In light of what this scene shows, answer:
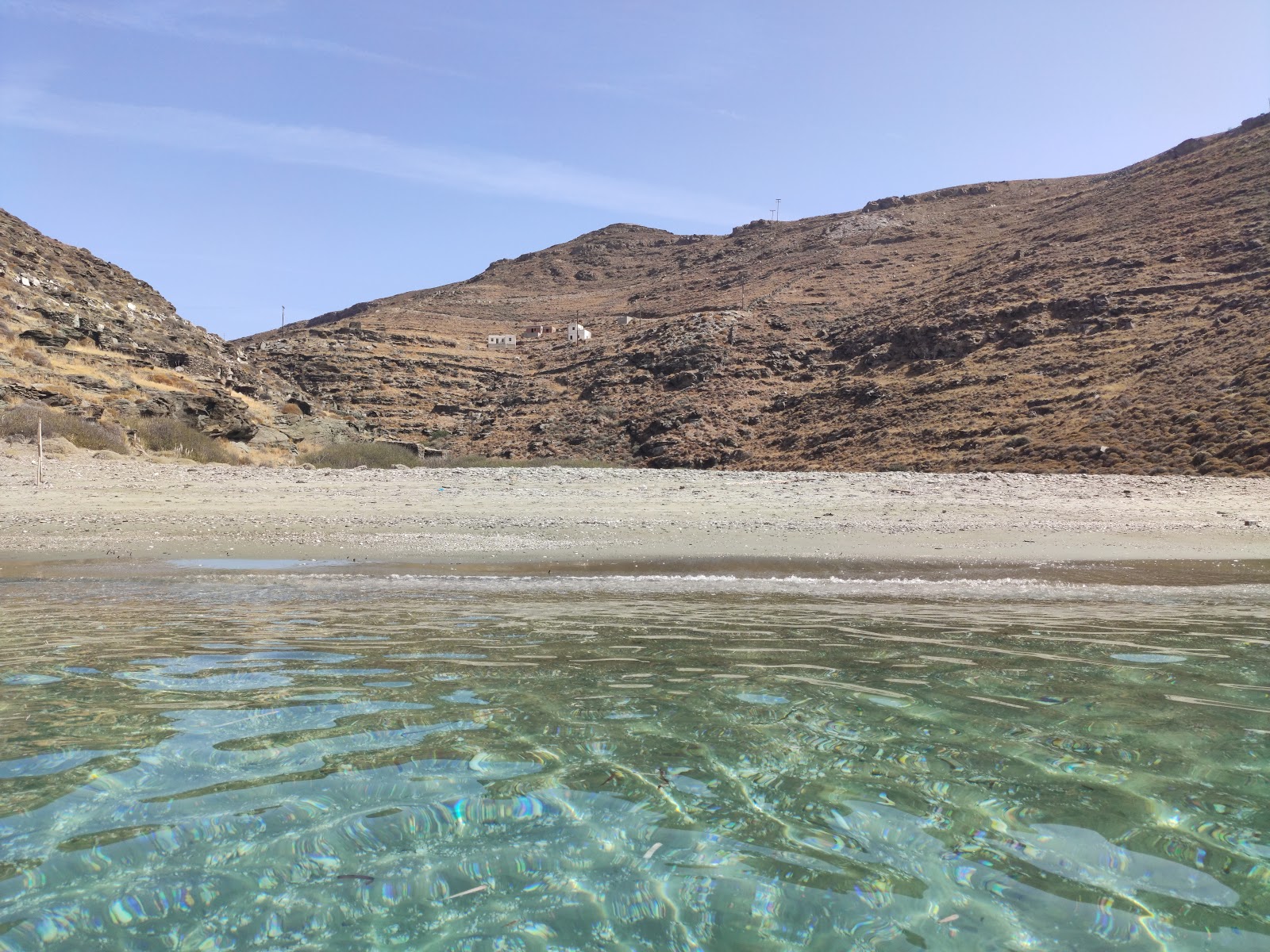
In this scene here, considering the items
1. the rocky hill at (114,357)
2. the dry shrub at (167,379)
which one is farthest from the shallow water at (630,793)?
the dry shrub at (167,379)

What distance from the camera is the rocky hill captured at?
27344 millimetres

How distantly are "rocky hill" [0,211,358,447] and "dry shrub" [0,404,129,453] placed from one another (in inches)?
43.6

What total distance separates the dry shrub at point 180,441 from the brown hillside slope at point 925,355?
23563 mm

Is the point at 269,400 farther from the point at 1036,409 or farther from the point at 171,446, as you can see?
the point at 1036,409

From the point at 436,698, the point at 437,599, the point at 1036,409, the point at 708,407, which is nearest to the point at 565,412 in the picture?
the point at 708,407

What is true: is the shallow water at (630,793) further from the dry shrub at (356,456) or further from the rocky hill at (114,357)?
the rocky hill at (114,357)

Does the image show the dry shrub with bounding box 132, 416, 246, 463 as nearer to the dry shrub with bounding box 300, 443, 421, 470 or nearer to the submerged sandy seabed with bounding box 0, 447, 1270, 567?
the dry shrub with bounding box 300, 443, 421, 470

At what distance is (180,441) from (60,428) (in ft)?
10.4

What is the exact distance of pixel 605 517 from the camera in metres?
15.9

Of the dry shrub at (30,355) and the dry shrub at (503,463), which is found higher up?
the dry shrub at (30,355)

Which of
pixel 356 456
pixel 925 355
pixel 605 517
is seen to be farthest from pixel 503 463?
pixel 605 517

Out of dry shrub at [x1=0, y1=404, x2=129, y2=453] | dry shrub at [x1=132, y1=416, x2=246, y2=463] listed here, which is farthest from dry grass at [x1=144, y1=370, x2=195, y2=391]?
dry shrub at [x1=0, y1=404, x2=129, y2=453]

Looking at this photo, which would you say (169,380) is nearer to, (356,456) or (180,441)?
(180,441)

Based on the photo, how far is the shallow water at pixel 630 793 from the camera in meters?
2.38
